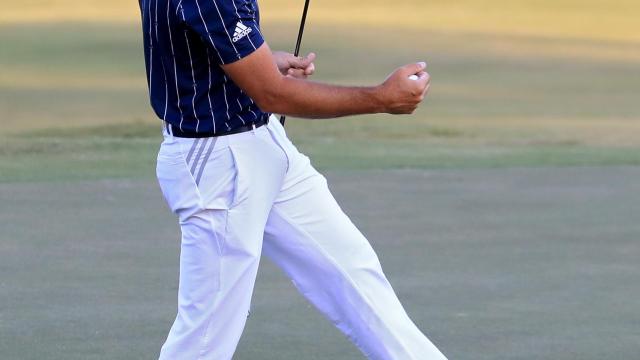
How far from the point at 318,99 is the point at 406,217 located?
4775 millimetres

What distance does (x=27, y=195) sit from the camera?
31.9 feet

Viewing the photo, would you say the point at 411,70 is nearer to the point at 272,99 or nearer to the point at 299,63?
the point at 272,99

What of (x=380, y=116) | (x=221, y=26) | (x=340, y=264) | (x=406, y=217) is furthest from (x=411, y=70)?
(x=380, y=116)

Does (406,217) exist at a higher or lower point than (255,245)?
lower

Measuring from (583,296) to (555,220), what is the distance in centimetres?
208

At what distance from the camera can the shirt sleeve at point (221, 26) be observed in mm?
4273

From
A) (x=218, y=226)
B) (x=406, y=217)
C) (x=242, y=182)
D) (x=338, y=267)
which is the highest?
(x=242, y=182)

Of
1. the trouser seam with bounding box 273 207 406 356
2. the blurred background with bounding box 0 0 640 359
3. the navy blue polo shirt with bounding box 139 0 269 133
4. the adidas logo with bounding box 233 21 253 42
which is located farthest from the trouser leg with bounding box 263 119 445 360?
the blurred background with bounding box 0 0 640 359

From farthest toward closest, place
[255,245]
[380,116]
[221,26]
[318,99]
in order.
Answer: [380,116]
[255,245]
[318,99]
[221,26]

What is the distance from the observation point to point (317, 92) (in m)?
4.38

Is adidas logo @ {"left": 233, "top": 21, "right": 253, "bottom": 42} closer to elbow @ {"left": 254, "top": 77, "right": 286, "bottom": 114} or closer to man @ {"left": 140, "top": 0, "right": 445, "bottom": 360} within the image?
man @ {"left": 140, "top": 0, "right": 445, "bottom": 360}

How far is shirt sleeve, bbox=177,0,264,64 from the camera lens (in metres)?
4.27

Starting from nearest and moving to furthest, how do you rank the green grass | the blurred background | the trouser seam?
the trouser seam < the blurred background < the green grass

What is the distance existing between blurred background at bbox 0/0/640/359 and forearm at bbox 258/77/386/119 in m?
1.65
